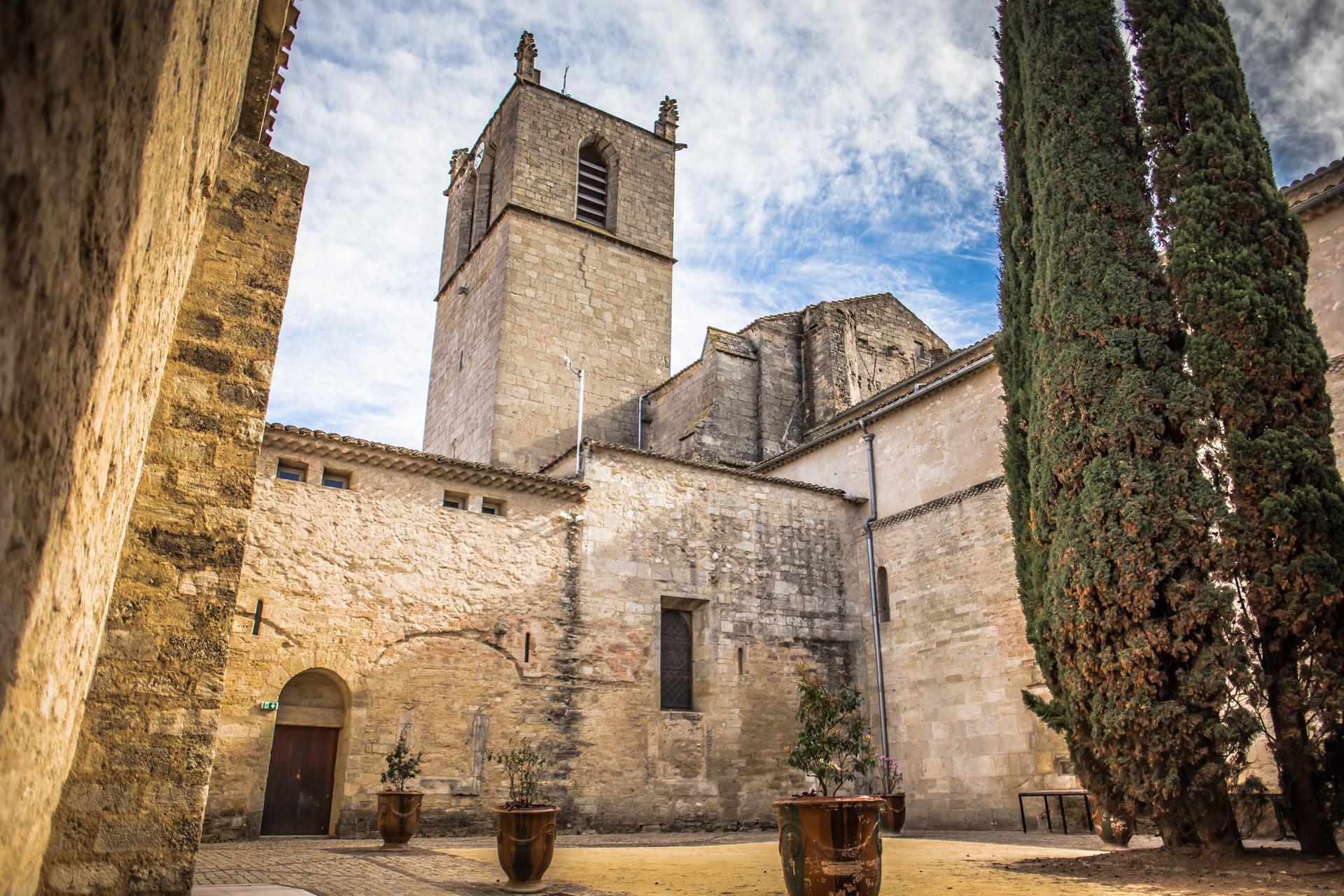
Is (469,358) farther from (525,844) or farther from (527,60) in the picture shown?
(525,844)

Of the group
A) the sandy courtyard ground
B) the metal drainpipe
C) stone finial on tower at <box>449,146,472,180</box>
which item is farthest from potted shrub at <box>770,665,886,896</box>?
stone finial on tower at <box>449,146,472,180</box>

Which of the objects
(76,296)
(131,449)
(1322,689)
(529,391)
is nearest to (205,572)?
(131,449)


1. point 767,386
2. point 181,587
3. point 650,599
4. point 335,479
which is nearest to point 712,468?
point 650,599

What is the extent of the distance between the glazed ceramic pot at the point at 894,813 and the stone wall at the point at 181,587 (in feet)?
33.8

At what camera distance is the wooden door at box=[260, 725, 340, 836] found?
35.9 ft

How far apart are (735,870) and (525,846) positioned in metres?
1.99

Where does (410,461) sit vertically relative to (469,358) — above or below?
below

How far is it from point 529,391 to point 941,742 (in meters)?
11.6

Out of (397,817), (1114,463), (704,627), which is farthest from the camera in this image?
(704,627)

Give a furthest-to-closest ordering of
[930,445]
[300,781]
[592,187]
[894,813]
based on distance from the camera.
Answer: [592,187] → [930,445] → [894,813] → [300,781]

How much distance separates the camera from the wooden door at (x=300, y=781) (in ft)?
35.9

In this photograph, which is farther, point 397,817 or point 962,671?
point 962,671

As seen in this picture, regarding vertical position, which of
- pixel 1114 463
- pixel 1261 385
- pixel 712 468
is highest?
pixel 712 468

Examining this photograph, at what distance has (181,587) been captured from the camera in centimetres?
456
